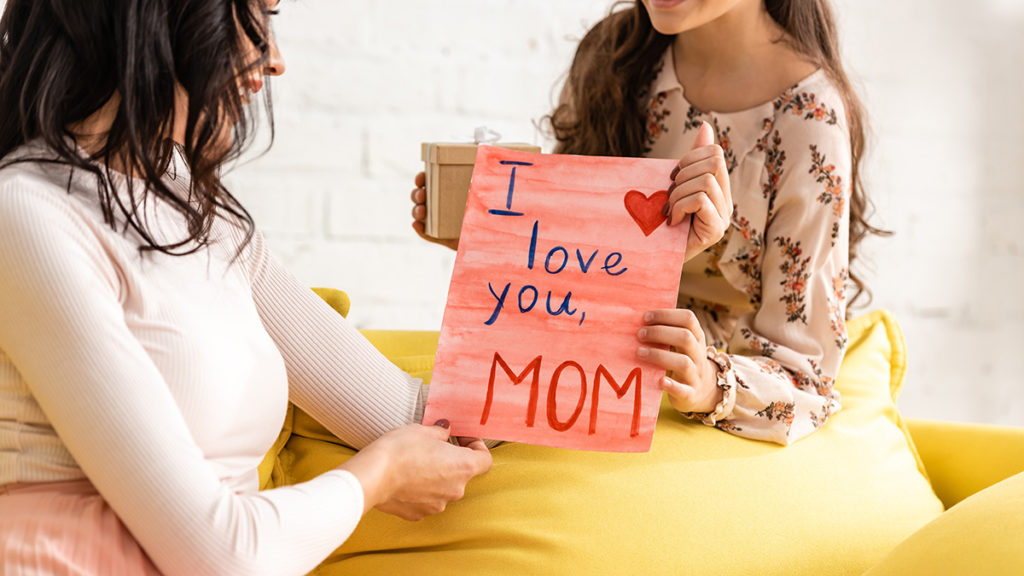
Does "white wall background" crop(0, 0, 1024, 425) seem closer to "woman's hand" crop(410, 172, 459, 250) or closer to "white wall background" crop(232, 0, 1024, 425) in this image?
"white wall background" crop(232, 0, 1024, 425)

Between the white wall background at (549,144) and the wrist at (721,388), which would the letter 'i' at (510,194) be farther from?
the white wall background at (549,144)

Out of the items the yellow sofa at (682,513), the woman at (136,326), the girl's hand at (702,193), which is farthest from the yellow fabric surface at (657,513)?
the girl's hand at (702,193)

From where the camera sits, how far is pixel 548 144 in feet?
5.56

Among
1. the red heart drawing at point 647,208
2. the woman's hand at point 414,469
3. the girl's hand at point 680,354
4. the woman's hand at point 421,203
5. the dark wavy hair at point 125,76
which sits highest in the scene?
the dark wavy hair at point 125,76

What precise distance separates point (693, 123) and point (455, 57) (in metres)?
0.57

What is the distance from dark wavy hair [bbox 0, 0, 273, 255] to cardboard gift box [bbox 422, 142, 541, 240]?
286 millimetres

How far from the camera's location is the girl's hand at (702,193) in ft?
2.65

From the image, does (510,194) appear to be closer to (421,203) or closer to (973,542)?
(421,203)

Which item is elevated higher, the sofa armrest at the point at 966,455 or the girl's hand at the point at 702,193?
the girl's hand at the point at 702,193

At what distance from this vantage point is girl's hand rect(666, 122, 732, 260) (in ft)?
2.65

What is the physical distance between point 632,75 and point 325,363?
577 millimetres

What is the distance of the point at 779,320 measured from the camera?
1032mm

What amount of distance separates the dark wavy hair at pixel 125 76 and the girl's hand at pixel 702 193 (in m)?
0.37

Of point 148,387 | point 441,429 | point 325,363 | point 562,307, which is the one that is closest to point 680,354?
point 562,307
